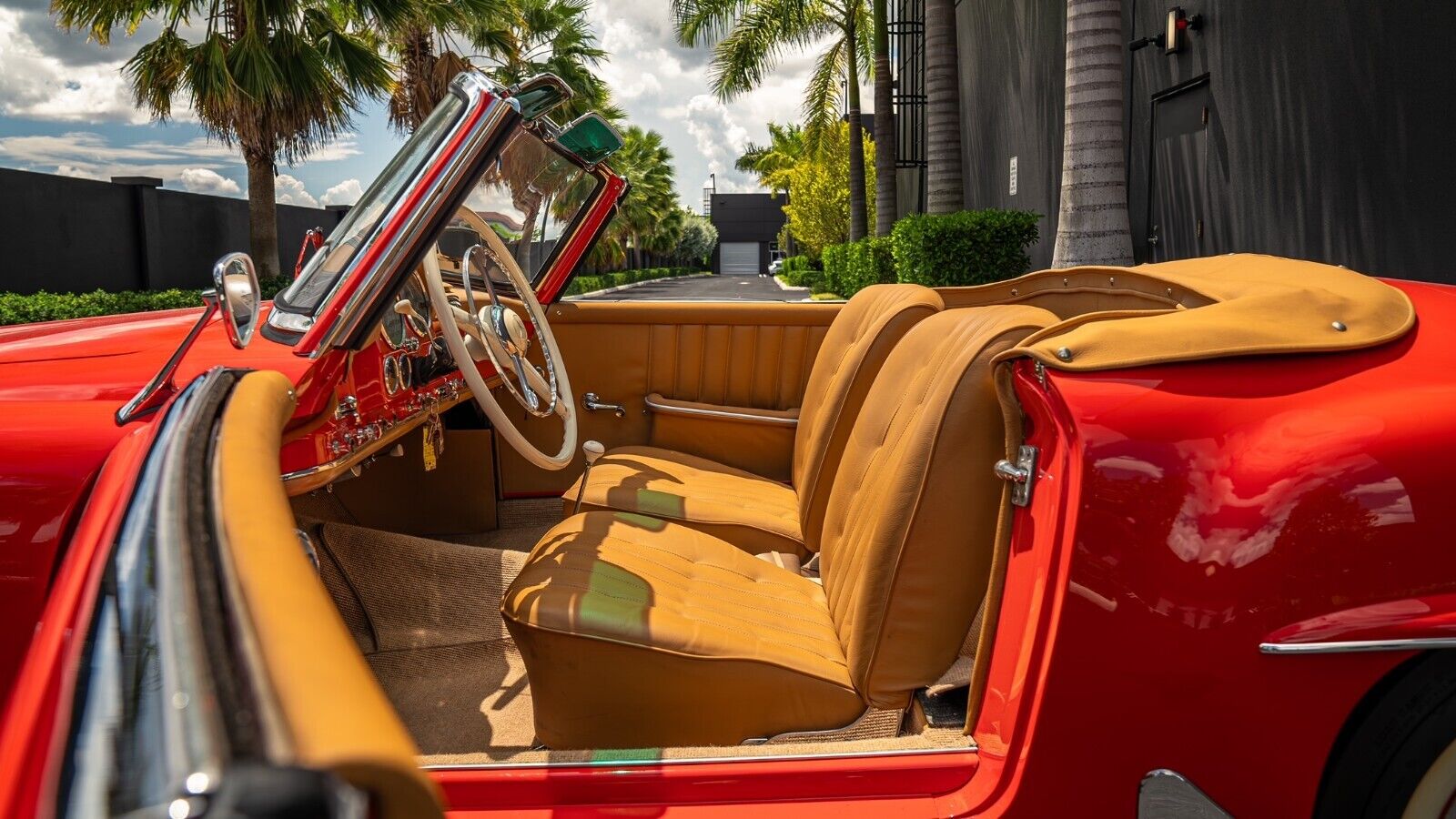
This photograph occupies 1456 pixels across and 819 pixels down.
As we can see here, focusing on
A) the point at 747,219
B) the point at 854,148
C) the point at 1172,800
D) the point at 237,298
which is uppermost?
the point at 747,219

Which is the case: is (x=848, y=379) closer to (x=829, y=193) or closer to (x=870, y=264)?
(x=870, y=264)

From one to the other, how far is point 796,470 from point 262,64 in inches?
466

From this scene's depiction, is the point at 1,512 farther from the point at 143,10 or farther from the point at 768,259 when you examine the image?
the point at 768,259

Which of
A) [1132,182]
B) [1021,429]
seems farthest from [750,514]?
[1132,182]

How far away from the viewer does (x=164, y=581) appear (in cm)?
65

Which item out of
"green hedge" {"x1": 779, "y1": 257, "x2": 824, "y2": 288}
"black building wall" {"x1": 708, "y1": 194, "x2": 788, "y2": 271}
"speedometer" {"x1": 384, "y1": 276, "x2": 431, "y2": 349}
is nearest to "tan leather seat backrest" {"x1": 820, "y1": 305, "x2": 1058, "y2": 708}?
"speedometer" {"x1": 384, "y1": 276, "x2": 431, "y2": 349}

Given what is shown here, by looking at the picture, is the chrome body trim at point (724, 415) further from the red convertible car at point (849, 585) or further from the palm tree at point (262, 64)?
the palm tree at point (262, 64)

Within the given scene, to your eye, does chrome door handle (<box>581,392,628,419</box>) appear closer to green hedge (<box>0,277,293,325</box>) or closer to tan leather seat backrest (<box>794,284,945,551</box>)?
tan leather seat backrest (<box>794,284,945,551</box>)

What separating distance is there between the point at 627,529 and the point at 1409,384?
5.31 feet

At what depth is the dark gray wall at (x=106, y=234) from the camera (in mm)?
14938

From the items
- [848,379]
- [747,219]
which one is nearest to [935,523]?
[848,379]

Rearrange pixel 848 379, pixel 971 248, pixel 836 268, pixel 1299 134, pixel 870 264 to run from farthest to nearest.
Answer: pixel 836 268, pixel 870 264, pixel 971 248, pixel 1299 134, pixel 848 379

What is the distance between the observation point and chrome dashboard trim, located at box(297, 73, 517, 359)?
1.68 metres

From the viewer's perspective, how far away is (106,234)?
16828 millimetres
